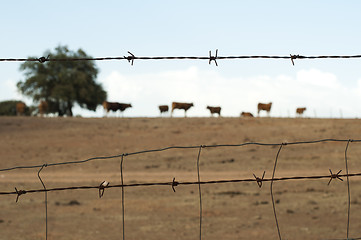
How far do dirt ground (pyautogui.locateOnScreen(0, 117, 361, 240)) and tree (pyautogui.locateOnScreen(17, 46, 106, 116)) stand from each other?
46.8ft

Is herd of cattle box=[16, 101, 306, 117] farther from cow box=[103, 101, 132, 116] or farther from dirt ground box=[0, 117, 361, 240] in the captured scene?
dirt ground box=[0, 117, 361, 240]

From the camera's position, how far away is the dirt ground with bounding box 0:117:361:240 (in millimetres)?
12913

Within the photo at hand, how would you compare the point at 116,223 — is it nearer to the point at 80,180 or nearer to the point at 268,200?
the point at 268,200

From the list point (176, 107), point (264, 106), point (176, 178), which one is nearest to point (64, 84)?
point (176, 107)

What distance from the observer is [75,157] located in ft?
88.1

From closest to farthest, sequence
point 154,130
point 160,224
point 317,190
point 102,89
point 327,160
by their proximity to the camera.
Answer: point 160,224, point 317,190, point 327,160, point 154,130, point 102,89

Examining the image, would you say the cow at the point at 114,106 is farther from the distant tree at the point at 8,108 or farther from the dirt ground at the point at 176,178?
the distant tree at the point at 8,108

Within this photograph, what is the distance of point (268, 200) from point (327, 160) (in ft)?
29.9

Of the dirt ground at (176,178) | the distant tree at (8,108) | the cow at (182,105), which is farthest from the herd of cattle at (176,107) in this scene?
the distant tree at (8,108)

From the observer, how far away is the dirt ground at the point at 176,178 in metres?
12.9

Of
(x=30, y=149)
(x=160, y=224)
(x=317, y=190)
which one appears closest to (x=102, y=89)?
(x=30, y=149)

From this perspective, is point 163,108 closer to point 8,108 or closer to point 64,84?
point 64,84

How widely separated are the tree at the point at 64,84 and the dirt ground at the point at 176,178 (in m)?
14.3

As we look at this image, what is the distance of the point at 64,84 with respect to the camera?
169 feet
